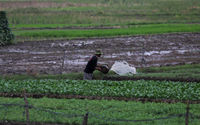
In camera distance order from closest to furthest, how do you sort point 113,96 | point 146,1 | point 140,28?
point 113,96
point 140,28
point 146,1

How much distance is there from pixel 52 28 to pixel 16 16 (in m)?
7.81

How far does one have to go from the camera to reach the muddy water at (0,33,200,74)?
2269cm

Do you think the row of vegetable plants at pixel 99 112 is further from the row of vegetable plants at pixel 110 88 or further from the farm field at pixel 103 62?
the row of vegetable plants at pixel 110 88

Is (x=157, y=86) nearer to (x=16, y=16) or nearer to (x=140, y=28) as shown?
(x=140, y=28)

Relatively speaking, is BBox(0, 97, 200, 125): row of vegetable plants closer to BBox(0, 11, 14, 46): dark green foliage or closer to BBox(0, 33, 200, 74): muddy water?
BBox(0, 33, 200, 74): muddy water

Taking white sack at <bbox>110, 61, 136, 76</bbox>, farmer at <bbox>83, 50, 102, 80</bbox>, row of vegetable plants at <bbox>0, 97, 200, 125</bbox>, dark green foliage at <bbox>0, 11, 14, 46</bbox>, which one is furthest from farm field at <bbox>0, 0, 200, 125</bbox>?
farmer at <bbox>83, 50, 102, 80</bbox>

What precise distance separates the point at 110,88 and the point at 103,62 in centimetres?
762

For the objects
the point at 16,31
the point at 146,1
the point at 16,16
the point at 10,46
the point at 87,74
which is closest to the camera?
the point at 87,74

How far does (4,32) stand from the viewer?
27781mm

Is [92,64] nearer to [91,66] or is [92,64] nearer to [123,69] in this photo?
[91,66]

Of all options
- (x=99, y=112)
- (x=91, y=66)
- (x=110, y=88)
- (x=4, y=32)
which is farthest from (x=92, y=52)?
(x=99, y=112)

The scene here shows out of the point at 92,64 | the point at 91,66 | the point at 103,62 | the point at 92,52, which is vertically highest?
the point at 92,64

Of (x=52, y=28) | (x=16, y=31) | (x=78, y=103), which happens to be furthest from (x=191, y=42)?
(x=78, y=103)

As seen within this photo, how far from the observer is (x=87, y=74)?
1877 centimetres
